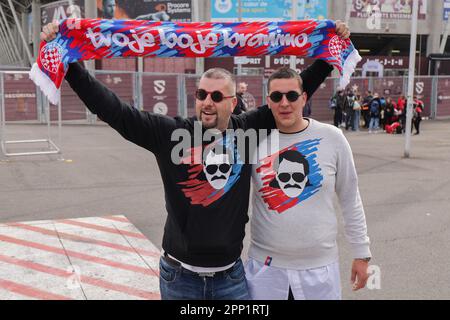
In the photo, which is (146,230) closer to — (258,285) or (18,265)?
(18,265)

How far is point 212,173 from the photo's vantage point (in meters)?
2.74

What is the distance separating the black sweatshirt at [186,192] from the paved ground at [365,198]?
254cm

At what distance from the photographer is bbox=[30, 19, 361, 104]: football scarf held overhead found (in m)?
2.91

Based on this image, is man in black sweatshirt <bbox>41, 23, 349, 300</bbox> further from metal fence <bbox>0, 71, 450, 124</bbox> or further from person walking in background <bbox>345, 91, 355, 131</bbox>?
person walking in background <bbox>345, 91, 355, 131</bbox>

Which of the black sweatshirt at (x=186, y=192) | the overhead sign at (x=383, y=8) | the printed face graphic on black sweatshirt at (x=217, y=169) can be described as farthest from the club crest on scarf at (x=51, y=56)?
the overhead sign at (x=383, y=8)

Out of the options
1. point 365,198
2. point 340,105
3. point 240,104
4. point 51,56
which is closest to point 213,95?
point 51,56

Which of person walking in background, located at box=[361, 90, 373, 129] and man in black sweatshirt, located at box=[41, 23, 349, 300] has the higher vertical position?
man in black sweatshirt, located at box=[41, 23, 349, 300]

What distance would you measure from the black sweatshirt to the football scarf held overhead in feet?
0.61

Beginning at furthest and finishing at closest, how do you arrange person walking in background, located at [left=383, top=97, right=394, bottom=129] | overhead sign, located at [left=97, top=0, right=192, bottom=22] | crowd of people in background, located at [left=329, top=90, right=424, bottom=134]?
1. overhead sign, located at [left=97, top=0, right=192, bottom=22]
2. person walking in background, located at [left=383, top=97, right=394, bottom=129]
3. crowd of people in background, located at [left=329, top=90, right=424, bottom=134]

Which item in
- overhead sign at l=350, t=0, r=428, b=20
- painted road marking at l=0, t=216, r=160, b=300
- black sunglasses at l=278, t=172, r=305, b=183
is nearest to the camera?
black sunglasses at l=278, t=172, r=305, b=183

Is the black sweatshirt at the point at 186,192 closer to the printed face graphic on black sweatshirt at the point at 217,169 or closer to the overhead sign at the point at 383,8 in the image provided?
the printed face graphic on black sweatshirt at the point at 217,169

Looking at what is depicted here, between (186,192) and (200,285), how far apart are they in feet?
1.69

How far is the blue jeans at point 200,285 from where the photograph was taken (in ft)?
8.95

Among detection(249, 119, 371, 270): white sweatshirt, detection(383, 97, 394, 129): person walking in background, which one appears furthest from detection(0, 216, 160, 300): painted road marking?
detection(383, 97, 394, 129): person walking in background
